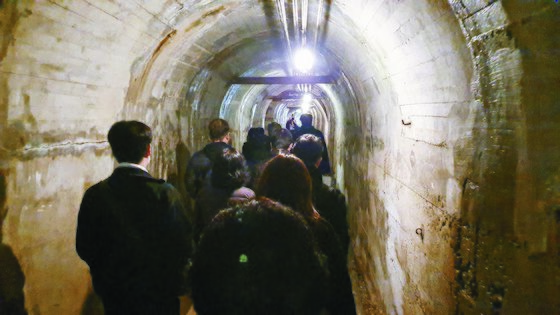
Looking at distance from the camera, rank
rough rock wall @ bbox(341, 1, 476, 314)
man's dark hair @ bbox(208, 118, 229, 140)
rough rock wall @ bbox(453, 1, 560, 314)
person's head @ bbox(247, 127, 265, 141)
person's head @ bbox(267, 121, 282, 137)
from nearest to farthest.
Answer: rough rock wall @ bbox(453, 1, 560, 314), rough rock wall @ bbox(341, 1, 476, 314), man's dark hair @ bbox(208, 118, 229, 140), person's head @ bbox(247, 127, 265, 141), person's head @ bbox(267, 121, 282, 137)

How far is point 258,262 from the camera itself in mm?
1670

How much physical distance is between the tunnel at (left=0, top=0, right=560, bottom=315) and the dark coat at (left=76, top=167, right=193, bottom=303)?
58 centimetres

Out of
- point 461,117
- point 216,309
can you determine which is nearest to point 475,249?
point 461,117

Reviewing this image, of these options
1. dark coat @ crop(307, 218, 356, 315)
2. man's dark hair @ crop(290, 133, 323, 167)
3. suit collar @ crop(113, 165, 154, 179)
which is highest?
man's dark hair @ crop(290, 133, 323, 167)

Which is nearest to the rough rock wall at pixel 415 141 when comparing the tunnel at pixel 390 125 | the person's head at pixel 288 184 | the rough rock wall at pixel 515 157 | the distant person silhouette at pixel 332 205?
the tunnel at pixel 390 125

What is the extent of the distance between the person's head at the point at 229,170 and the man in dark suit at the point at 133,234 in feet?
2.62

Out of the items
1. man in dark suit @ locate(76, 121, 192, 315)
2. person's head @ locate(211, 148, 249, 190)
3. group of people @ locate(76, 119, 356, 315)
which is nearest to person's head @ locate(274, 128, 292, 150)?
group of people @ locate(76, 119, 356, 315)

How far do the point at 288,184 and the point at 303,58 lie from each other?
4884mm

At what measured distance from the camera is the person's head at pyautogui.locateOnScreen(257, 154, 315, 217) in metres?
2.25

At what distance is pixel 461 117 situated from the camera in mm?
2178

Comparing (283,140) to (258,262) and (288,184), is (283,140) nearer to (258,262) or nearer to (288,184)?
(288,184)

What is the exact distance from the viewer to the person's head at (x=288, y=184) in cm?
225

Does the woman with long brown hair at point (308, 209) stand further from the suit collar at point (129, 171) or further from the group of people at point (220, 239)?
the suit collar at point (129, 171)

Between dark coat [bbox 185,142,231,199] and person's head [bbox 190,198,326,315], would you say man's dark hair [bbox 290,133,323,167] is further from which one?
person's head [bbox 190,198,326,315]
